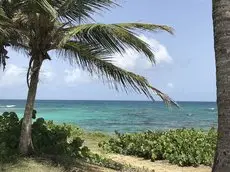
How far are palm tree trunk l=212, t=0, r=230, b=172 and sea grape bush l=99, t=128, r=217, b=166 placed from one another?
676 centimetres

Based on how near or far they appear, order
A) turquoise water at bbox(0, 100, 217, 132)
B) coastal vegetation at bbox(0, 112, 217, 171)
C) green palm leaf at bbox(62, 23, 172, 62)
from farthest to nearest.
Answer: turquoise water at bbox(0, 100, 217, 132) → coastal vegetation at bbox(0, 112, 217, 171) → green palm leaf at bbox(62, 23, 172, 62)

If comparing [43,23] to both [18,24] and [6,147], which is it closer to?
[18,24]

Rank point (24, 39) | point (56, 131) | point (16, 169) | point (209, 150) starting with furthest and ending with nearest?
1. point (209, 150)
2. point (56, 131)
3. point (24, 39)
4. point (16, 169)

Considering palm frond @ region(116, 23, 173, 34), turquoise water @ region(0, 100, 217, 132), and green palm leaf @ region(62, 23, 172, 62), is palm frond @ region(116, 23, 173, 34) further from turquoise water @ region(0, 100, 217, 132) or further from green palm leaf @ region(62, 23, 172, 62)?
turquoise water @ region(0, 100, 217, 132)

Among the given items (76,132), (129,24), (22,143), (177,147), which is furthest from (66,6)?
(76,132)

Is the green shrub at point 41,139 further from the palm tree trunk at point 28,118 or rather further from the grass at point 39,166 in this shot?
the grass at point 39,166

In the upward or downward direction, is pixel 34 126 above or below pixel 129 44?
below

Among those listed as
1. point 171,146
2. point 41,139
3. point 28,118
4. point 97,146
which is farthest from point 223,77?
point 97,146

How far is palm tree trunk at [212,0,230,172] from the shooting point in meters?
5.52

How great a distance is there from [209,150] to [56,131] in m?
4.47

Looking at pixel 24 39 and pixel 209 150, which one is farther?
pixel 209 150

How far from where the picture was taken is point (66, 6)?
8523mm

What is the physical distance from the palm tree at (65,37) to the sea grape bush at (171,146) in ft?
12.9

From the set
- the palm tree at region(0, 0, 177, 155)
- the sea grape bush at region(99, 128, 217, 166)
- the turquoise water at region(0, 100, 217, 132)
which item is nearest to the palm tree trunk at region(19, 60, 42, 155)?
the palm tree at region(0, 0, 177, 155)
